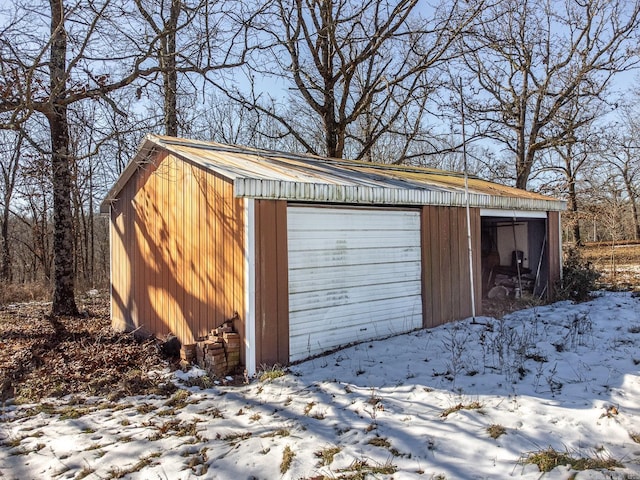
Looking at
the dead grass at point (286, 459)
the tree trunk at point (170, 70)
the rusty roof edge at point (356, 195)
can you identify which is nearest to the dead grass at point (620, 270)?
the rusty roof edge at point (356, 195)

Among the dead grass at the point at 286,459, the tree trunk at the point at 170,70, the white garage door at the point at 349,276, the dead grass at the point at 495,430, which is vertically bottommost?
the dead grass at the point at 286,459

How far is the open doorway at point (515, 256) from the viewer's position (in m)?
9.41

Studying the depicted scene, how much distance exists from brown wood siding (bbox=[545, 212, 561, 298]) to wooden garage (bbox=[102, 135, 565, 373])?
1.03 meters

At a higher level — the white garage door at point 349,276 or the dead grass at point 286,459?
the white garage door at point 349,276

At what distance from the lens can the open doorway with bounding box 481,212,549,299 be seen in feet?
30.9

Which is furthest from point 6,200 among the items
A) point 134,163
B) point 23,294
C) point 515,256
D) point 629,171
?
point 629,171

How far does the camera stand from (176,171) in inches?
256

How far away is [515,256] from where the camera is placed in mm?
10445

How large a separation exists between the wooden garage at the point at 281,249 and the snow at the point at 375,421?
2.48 ft

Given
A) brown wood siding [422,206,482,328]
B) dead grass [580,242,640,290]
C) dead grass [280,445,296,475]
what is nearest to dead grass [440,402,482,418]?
dead grass [280,445,296,475]

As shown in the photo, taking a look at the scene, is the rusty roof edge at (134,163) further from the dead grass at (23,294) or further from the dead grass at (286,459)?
A: the dead grass at (23,294)

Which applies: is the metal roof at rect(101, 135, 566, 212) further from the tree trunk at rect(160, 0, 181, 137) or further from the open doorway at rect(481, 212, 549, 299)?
the tree trunk at rect(160, 0, 181, 137)

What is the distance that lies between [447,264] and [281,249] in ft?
10.9

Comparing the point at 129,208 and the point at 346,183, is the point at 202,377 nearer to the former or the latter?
the point at 346,183
